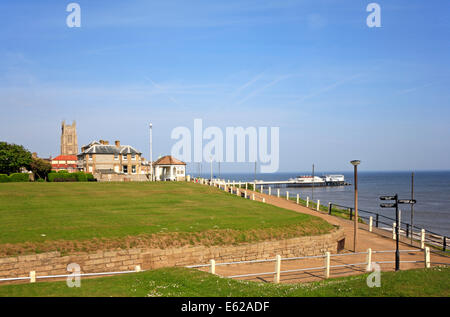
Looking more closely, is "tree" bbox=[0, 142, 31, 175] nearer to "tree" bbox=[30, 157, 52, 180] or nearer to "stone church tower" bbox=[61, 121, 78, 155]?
"tree" bbox=[30, 157, 52, 180]

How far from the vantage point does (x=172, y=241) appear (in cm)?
1864

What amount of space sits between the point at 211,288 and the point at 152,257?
7.07m

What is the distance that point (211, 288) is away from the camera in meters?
10.8

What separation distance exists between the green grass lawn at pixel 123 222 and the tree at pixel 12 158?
31.6m

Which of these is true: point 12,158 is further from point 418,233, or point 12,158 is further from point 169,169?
point 418,233

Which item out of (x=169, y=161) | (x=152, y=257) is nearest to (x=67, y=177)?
(x=169, y=161)

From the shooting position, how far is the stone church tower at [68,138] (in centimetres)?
17562

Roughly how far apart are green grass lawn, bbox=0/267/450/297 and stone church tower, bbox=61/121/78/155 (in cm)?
18015

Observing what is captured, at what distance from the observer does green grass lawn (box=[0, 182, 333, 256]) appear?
16891 mm

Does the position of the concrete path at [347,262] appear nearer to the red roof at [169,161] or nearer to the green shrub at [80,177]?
the green shrub at [80,177]
